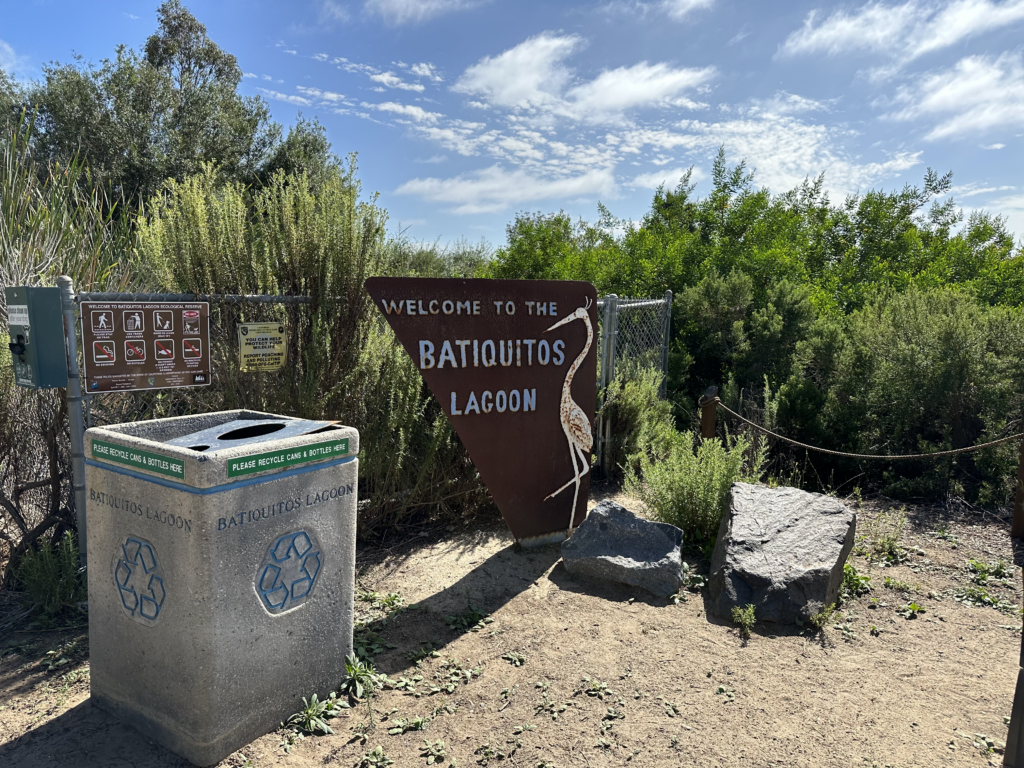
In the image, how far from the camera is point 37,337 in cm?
357

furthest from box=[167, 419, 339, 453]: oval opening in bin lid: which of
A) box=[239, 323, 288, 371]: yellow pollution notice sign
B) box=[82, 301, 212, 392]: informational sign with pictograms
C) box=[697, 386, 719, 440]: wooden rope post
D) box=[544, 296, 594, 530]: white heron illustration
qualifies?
box=[697, 386, 719, 440]: wooden rope post

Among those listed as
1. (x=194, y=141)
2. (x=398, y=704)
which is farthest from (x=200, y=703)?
(x=194, y=141)

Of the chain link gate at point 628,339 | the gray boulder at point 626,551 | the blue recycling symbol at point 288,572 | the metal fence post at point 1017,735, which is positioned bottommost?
the gray boulder at point 626,551

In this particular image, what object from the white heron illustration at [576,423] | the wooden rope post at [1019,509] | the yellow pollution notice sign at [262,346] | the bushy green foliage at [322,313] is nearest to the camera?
the yellow pollution notice sign at [262,346]

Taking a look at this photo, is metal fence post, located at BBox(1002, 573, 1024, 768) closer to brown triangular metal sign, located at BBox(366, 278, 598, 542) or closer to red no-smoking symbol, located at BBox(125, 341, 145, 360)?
brown triangular metal sign, located at BBox(366, 278, 598, 542)

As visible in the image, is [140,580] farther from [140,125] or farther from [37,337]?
[140,125]

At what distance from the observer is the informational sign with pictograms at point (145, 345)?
369 cm

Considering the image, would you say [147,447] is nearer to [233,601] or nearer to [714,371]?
[233,601]

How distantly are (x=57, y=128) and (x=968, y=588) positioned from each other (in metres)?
19.5

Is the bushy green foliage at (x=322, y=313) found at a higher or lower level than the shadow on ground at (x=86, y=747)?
higher

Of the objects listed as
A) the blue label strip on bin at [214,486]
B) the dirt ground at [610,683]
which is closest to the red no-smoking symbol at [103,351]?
the blue label strip on bin at [214,486]

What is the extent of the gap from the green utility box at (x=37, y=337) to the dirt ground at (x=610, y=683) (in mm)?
1307

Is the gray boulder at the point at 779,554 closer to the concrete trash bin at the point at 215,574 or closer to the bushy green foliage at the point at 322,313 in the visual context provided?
the bushy green foliage at the point at 322,313

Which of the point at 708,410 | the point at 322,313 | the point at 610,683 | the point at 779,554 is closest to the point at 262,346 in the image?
the point at 322,313
